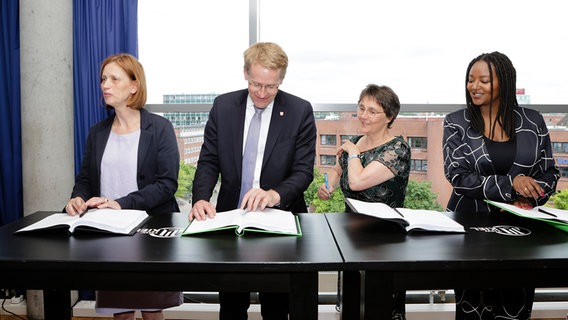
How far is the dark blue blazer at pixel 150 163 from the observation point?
79.7 inches

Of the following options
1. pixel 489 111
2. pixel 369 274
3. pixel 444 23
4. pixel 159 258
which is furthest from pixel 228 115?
pixel 444 23

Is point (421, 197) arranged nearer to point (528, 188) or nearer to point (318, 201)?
point (318, 201)

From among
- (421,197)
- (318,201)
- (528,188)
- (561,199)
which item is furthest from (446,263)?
(561,199)

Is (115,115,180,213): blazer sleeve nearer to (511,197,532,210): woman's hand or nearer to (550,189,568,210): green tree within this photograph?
(511,197,532,210): woman's hand

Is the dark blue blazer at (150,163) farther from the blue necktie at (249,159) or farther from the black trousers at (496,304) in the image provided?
the black trousers at (496,304)

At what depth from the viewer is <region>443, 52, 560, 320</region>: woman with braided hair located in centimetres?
192

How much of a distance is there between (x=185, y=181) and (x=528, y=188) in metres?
2.43

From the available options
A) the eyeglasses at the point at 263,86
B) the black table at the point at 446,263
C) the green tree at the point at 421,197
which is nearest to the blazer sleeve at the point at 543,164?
the black table at the point at 446,263

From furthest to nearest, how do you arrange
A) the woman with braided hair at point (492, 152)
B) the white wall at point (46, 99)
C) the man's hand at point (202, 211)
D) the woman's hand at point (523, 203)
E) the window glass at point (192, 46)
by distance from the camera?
the window glass at point (192, 46) < the white wall at point (46, 99) < the woman with braided hair at point (492, 152) < the woman's hand at point (523, 203) < the man's hand at point (202, 211)

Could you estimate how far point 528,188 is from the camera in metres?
1.84

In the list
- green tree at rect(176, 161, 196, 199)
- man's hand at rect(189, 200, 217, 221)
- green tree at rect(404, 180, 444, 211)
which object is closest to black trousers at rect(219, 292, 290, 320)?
man's hand at rect(189, 200, 217, 221)

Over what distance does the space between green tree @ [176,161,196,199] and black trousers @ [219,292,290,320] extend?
1.81 m

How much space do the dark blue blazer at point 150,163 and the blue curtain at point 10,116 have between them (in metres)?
1.29

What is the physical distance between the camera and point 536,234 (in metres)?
1.53
